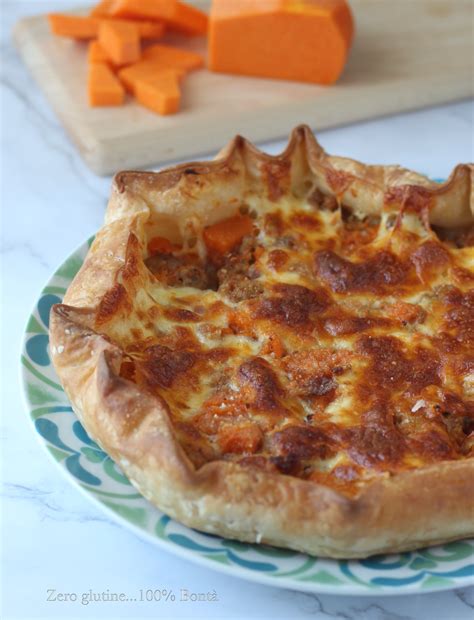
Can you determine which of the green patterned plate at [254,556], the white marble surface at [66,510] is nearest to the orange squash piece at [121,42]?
the white marble surface at [66,510]

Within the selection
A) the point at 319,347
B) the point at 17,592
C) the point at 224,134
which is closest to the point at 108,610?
the point at 17,592

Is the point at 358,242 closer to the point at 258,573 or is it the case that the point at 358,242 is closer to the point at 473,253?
the point at 473,253

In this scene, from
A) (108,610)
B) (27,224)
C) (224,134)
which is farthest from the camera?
(224,134)

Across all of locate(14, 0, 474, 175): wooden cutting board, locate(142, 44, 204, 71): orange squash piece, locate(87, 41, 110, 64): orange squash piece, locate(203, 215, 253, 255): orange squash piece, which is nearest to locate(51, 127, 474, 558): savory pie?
locate(203, 215, 253, 255): orange squash piece

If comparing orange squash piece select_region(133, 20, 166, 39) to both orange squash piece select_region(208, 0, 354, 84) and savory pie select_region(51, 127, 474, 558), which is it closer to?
orange squash piece select_region(208, 0, 354, 84)

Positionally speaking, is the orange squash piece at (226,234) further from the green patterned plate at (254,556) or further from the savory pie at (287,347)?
the green patterned plate at (254,556)

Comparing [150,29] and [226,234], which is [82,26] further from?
[226,234]
